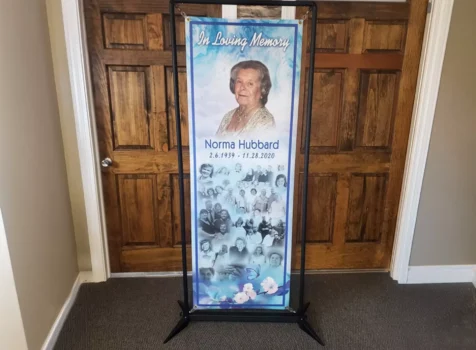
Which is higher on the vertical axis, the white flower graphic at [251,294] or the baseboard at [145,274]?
the white flower graphic at [251,294]

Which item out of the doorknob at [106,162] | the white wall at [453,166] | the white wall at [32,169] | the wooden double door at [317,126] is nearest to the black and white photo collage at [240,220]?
the wooden double door at [317,126]

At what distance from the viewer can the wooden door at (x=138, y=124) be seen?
211cm

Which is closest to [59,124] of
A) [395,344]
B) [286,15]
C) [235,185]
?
[235,185]

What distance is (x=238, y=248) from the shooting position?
208 centimetres

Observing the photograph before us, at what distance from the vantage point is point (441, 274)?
2.56 metres

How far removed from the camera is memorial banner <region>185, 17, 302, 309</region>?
5.90 feet

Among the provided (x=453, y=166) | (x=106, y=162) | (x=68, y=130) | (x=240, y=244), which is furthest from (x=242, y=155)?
(x=453, y=166)

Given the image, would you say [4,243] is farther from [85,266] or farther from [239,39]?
[239,39]

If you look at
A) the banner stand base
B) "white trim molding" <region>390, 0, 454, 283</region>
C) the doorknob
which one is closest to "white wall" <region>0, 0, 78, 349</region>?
the doorknob

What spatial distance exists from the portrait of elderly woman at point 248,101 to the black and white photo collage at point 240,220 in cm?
19

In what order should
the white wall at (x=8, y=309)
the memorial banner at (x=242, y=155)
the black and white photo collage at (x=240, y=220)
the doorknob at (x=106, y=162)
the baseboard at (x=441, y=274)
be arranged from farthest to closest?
1. the baseboard at (x=441, y=274)
2. the doorknob at (x=106, y=162)
3. the black and white photo collage at (x=240, y=220)
4. the memorial banner at (x=242, y=155)
5. the white wall at (x=8, y=309)

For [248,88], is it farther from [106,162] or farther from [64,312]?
[64,312]

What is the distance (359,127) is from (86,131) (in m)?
1.59

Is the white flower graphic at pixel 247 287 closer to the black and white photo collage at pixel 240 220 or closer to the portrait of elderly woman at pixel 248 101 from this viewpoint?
the black and white photo collage at pixel 240 220
